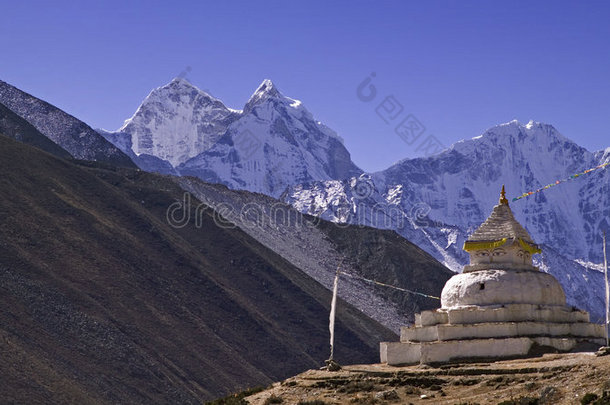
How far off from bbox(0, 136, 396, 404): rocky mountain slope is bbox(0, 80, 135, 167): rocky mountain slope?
39.8 m

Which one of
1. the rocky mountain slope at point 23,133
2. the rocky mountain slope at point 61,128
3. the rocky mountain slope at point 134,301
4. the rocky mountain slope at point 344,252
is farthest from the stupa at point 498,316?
the rocky mountain slope at point 61,128

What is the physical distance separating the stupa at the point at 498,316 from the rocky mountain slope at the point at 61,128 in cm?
12010

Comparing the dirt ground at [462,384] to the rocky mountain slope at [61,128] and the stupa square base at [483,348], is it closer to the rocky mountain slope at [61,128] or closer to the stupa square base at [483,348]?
the stupa square base at [483,348]

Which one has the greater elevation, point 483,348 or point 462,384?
point 483,348

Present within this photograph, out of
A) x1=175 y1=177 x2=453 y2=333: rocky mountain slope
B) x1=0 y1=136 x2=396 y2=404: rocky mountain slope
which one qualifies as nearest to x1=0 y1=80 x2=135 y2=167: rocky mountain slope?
x1=175 y1=177 x2=453 y2=333: rocky mountain slope

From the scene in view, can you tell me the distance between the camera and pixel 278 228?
131 metres

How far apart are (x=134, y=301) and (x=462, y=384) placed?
5427 centimetres

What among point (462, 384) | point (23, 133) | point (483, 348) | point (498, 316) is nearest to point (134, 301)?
point (498, 316)

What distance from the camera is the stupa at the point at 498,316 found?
42969 millimetres

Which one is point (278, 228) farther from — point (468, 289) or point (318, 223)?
point (468, 289)

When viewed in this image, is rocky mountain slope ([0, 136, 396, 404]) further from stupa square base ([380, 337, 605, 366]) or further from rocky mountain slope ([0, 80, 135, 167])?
rocky mountain slope ([0, 80, 135, 167])

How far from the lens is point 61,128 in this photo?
16662cm

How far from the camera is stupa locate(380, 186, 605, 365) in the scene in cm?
4297

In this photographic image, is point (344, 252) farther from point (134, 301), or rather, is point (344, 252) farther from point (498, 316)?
point (498, 316)
